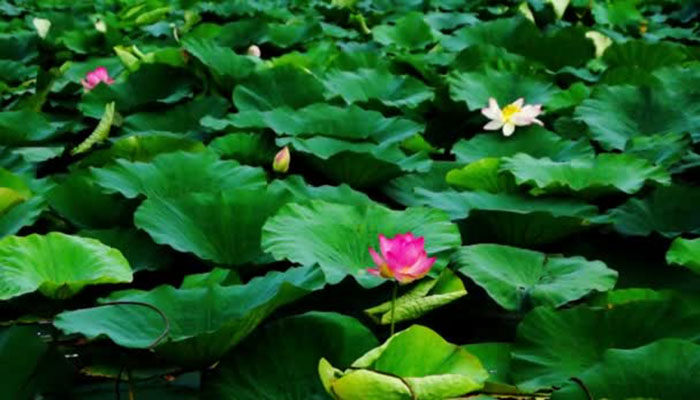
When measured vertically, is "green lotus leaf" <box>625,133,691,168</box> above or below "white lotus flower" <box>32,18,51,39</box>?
above

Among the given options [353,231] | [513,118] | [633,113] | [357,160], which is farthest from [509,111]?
[353,231]

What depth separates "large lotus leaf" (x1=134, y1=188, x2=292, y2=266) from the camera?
130 cm

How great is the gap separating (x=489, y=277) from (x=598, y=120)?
76 centimetres

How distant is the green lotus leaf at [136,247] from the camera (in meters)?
1.32

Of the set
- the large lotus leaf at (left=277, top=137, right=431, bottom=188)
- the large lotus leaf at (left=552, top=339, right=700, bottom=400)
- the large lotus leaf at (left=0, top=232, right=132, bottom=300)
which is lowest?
the large lotus leaf at (left=277, top=137, right=431, bottom=188)

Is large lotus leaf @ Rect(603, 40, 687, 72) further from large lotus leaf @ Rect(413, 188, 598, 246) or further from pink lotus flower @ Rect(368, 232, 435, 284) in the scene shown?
pink lotus flower @ Rect(368, 232, 435, 284)

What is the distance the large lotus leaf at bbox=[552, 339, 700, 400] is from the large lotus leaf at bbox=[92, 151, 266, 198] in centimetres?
70

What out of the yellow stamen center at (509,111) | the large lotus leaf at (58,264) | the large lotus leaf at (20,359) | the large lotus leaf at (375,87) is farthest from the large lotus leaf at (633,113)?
the large lotus leaf at (20,359)

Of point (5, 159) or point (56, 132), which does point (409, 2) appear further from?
point (5, 159)

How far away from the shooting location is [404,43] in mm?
2918

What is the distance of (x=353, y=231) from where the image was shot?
1279 mm

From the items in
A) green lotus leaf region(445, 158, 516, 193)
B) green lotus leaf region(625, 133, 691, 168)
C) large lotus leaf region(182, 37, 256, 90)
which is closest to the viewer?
green lotus leaf region(445, 158, 516, 193)

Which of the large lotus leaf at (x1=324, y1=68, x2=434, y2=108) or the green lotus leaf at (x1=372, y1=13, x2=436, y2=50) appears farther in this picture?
the green lotus leaf at (x1=372, y1=13, x2=436, y2=50)

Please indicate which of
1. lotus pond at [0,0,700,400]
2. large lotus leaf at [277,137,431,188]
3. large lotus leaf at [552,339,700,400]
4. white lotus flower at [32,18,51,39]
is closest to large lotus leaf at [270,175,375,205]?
lotus pond at [0,0,700,400]
